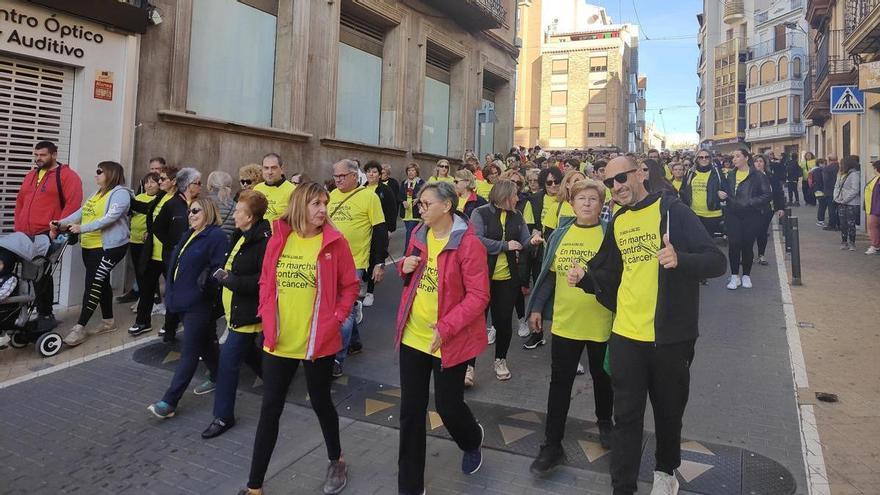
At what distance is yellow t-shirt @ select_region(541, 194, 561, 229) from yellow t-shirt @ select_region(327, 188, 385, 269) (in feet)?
6.18

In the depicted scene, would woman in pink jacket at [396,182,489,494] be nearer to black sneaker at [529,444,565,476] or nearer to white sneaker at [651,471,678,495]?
black sneaker at [529,444,565,476]

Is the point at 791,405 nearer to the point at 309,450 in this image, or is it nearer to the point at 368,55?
the point at 309,450

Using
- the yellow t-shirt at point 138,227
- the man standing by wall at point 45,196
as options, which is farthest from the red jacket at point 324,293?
the yellow t-shirt at point 138,227

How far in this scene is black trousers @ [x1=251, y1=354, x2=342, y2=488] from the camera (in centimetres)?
317

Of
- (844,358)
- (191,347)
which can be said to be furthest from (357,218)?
(844,358)

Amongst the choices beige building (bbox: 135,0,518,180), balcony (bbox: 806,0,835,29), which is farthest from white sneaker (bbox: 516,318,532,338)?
balcony (bbox: 806,0,835,29)

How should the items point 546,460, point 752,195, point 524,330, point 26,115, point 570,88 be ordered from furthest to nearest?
point 570,88 → point 752,195 → point 26,115 → point 524,330 → point 546,460

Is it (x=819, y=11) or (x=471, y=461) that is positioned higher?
(x=819, y=11)

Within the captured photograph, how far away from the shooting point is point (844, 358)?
5445mm

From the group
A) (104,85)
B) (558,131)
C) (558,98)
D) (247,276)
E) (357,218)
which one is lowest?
(247,276)

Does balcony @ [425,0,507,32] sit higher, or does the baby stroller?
balcony @ [425,0,507,32]

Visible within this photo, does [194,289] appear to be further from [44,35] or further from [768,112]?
[768,112]

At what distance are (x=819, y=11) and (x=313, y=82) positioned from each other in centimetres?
2178

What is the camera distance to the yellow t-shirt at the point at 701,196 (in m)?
8.99
